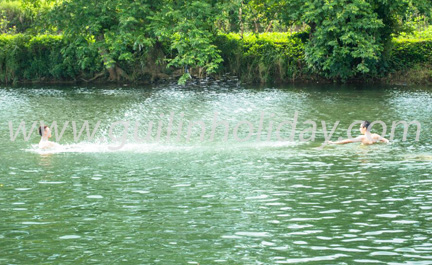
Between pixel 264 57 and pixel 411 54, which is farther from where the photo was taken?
pixel 264 57

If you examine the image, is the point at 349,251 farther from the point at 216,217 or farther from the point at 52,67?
the point at 52,67

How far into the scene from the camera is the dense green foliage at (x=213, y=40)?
33.9m

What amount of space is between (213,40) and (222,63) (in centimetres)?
293

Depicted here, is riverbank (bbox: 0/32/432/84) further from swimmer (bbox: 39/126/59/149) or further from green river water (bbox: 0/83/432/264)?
swimmer (bbox: 39/126/59/149)

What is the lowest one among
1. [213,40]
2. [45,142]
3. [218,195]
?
[218,195]

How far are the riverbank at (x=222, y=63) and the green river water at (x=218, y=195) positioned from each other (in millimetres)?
11983

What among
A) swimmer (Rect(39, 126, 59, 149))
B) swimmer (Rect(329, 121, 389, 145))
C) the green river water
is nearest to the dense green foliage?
the green river water

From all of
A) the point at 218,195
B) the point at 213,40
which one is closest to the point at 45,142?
the point at 218,195

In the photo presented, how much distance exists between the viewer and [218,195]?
1348 cm

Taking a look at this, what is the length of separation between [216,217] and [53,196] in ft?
13.0

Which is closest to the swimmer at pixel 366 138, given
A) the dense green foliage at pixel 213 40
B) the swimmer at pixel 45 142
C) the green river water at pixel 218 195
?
the green river water at pixel 218 195

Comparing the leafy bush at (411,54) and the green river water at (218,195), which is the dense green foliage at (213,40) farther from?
the green river water at (218,195)

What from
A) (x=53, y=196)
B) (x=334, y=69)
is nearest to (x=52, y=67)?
(x=334, y=69)

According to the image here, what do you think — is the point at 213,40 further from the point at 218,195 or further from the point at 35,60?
the point at 218,195
